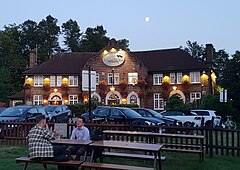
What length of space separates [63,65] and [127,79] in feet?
36.6

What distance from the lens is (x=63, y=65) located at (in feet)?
164

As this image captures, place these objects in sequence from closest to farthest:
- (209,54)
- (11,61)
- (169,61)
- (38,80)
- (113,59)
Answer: (209,54), (113,59), (169,61), (38,80), (11,61)

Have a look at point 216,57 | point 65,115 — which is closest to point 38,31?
point 216,57

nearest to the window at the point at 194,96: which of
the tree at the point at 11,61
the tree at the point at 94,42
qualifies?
the tree at the point at 94,42

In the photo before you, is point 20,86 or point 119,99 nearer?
point 119,99

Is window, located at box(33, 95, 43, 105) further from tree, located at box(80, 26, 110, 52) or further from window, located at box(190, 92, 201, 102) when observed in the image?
tree, located at box(80, 26, 110, 52)

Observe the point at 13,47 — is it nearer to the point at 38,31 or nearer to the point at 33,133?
the point at 38,31

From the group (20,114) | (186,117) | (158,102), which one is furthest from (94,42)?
(20,114)

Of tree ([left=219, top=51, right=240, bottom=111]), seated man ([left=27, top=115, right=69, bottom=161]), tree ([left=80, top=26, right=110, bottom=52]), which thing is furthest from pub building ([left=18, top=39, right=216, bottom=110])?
seated man ([left=27, top=115, right=69, bottom=161])

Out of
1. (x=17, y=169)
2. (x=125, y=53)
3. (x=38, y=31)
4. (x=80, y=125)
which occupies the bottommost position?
(x=17, y=169)

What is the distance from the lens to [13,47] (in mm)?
68250

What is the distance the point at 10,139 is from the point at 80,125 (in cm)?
629

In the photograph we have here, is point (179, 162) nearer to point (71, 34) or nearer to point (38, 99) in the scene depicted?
point (38, 99)

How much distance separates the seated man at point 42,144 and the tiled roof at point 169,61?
122ft
